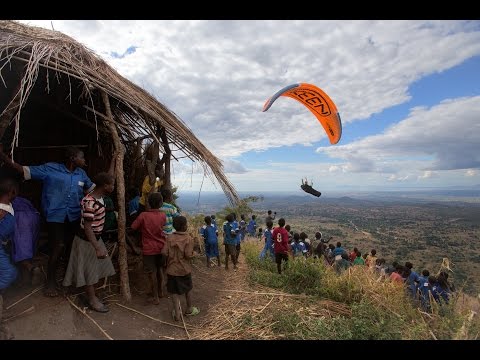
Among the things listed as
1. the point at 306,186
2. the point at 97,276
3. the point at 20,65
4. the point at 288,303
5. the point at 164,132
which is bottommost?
the point at 288,303

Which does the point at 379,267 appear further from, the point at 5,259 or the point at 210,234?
the point at 5,259

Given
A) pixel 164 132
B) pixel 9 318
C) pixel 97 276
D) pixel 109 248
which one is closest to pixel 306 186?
pixel 164 132

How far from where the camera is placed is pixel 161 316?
4402 millimetres

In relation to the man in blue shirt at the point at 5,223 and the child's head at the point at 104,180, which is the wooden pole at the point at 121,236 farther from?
the man in blue shirt at the point at 5,223

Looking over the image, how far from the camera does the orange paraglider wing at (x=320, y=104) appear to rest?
902 centimetres

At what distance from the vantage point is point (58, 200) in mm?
4129

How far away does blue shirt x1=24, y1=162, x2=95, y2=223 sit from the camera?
411 centimetres

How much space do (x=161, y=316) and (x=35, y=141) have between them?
13.2 feet

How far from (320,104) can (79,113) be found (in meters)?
6.25

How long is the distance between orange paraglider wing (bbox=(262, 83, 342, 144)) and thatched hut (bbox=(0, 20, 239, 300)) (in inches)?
153

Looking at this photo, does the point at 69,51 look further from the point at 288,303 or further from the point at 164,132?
the point at 288,303

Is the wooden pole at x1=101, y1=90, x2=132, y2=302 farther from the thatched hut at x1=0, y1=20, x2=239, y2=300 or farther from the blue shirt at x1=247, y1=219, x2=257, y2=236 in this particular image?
the blue shirt at x1=247, y1=219, x2=257, y2=236

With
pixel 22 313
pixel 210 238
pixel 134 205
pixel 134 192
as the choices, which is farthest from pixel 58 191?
pixel 210 238

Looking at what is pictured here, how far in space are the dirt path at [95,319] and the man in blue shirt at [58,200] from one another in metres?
0.29
